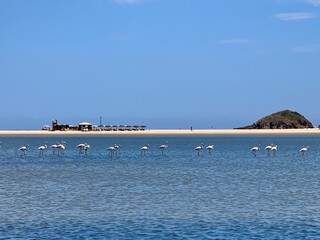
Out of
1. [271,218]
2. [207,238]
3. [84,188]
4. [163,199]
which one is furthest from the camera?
[84,188]

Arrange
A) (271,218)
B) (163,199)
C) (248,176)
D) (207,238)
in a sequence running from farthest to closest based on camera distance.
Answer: (248,176) → (163,199) → (271,218) → (207,238)

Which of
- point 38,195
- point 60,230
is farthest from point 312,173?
point 60,230

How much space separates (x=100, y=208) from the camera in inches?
→ 1329

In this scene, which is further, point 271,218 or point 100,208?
point 100,208

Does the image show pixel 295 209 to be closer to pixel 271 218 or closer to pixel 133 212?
pixel 271 218

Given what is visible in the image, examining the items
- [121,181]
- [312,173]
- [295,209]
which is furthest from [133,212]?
[312,173]

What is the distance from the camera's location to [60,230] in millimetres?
27844

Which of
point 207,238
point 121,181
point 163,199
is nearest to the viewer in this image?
point 207,238

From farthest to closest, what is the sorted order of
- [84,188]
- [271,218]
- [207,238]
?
[84,188], [271,218], [207,238]

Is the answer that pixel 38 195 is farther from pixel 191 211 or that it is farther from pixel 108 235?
pixel 108 235

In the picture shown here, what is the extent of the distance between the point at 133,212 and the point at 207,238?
23.2ft

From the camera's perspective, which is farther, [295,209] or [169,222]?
[295,209]

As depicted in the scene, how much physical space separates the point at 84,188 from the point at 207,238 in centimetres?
1902

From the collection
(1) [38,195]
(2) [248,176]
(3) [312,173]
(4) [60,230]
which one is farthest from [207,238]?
(3) [312,173]
